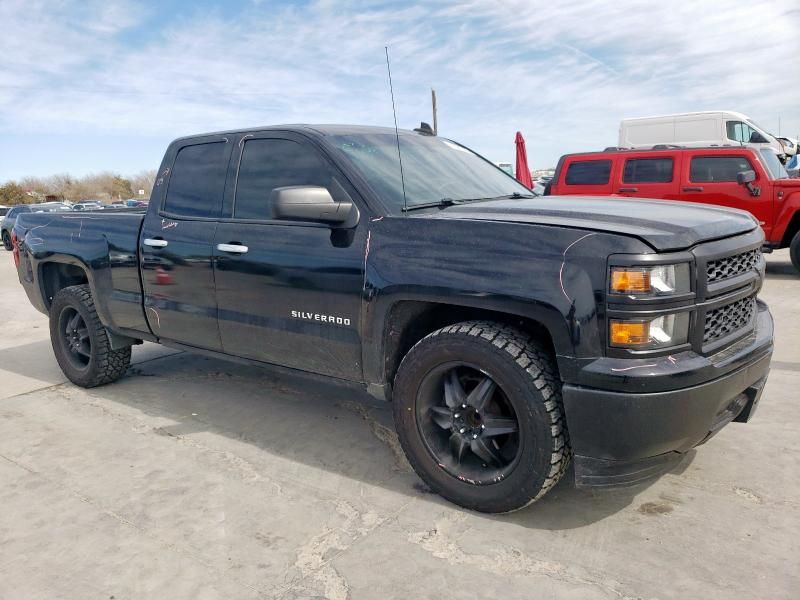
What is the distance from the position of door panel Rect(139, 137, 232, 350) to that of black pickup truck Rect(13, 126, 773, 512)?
1cm

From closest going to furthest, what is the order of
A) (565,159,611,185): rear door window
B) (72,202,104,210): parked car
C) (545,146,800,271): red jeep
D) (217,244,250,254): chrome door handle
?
(217,244,250,254): chrome door handle < (72,202,104,210): parked car < (545,146,800,271): red jeep < (565,159,611,185): rear door window

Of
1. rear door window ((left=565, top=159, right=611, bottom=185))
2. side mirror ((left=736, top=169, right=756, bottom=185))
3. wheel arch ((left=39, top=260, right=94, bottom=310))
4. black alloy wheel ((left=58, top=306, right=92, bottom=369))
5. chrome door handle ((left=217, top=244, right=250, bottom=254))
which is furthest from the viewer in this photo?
rear door window ((left=565, top=159, right=611, bottom=185))

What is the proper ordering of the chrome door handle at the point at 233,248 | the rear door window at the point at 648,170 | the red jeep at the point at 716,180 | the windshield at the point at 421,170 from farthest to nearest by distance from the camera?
the rear door window at the point at 648,170 → the red jeep at the point at 716,180 → the chrome door handle at the point at 233,248 → the windshield at the point at 421,170

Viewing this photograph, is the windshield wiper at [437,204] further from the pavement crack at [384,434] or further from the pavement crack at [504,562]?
the pavement crack at [504,562]

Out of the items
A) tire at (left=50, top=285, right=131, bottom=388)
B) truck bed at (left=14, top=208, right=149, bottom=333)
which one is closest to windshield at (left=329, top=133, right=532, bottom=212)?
truck bed at (left=14, top=208, right=149, bottom=333)

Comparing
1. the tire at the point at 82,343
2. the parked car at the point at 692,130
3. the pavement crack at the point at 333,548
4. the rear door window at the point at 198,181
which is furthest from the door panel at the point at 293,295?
the parked car at the point at 692,130

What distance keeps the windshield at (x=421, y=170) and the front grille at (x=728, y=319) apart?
1.46 meters

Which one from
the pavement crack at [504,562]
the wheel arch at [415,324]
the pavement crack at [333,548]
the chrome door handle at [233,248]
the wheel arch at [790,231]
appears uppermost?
the chrome door handle at [233,248]

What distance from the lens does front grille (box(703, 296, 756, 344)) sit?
8.75ft

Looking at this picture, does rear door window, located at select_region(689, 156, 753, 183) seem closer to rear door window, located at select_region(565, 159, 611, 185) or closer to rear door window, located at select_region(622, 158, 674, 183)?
rear door window, located at select_region(622, 158, 674, 183)

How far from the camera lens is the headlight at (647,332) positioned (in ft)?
8.05

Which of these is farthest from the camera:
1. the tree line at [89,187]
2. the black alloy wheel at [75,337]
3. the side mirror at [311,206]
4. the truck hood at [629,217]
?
the tree line at [89,187]

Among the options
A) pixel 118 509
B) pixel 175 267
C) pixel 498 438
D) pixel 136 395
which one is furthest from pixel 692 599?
pixel 136 395

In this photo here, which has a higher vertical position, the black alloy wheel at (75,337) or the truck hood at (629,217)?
the truck hood at (629,217)
